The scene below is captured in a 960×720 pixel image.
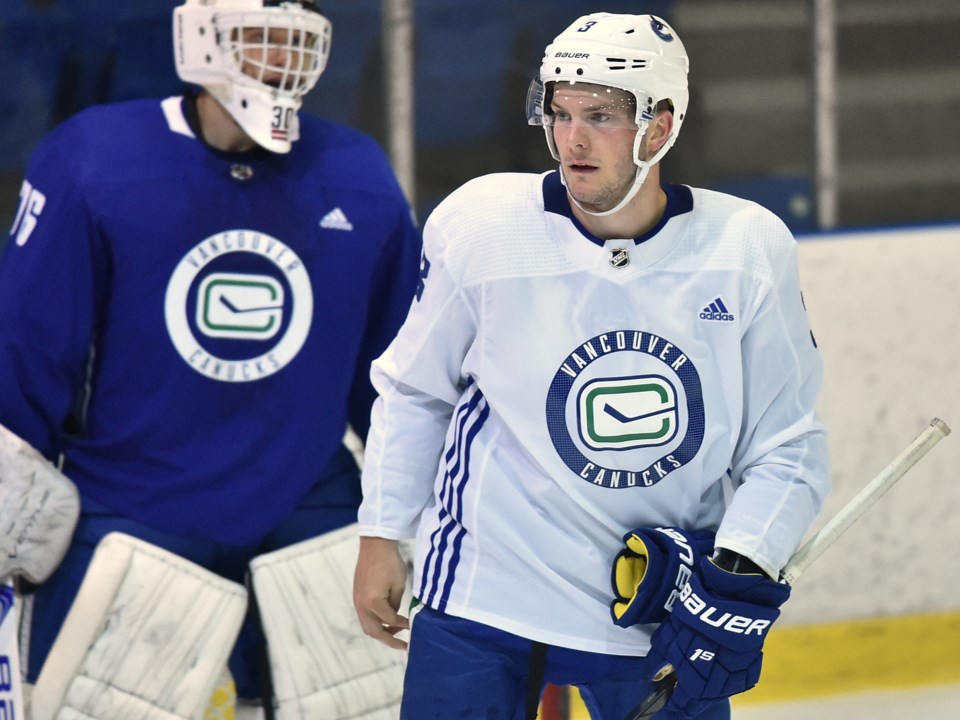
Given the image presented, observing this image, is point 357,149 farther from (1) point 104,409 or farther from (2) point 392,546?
(2) point 392,546

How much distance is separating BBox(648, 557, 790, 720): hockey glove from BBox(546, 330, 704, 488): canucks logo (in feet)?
0.46

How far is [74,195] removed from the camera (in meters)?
2.22

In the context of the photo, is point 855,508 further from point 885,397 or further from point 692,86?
point 692,86

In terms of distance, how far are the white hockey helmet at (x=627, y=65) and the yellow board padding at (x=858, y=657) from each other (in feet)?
5.63

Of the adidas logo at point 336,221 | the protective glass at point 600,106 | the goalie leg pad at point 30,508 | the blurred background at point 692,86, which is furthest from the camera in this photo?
the blurred background at point 692,86

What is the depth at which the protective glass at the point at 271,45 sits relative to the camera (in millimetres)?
2289

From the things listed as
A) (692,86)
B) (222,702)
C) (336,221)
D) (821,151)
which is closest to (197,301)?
(336,221)

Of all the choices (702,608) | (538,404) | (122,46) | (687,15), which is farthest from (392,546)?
(687,15)

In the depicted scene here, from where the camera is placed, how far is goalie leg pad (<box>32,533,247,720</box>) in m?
2.22

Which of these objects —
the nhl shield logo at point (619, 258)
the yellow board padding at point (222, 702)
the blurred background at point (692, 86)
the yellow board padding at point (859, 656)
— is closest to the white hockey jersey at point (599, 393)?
the nhl shield logo at point (619, 258)

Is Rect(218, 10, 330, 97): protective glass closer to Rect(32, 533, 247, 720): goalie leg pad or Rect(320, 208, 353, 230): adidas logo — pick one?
Rect(320, 208, 353, 230): adidas logo

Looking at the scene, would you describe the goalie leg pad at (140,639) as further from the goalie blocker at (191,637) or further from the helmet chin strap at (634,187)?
the helmet chin strap at (634,187)

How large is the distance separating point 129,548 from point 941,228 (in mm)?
1839

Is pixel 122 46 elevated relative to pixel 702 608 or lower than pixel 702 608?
elevated
